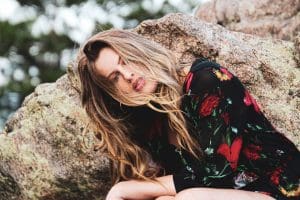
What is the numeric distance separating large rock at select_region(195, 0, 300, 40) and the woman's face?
1.96 m

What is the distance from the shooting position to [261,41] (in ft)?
12.8

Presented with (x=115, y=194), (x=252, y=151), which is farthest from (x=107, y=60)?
(x=252, y=151)

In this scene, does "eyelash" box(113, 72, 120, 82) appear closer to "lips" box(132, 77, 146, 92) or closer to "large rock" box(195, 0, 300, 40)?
"lips" box(132, 77, 146, 92)

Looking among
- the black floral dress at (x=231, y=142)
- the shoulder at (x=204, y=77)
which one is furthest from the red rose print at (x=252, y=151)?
the shoulder at (x=204, y=77)

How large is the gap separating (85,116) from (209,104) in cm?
104

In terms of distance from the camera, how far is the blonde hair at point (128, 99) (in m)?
2.84

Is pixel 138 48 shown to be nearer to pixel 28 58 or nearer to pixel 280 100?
pixel 280 100

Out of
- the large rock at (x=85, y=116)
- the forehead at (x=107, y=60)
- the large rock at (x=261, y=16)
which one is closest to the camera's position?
the forehead at (x=107, y=60)

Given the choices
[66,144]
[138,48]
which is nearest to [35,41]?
[66,144]

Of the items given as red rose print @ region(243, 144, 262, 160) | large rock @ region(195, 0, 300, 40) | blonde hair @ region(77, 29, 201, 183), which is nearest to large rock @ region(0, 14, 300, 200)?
blonde hair @ region(77, 29, 201, 183)

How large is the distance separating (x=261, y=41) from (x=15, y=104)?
878 centimetres

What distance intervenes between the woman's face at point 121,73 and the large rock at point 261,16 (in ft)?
6.42

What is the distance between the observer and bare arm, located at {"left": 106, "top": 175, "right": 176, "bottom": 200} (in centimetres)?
294

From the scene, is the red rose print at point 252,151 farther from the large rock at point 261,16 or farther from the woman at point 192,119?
the large rock at point 261,16
